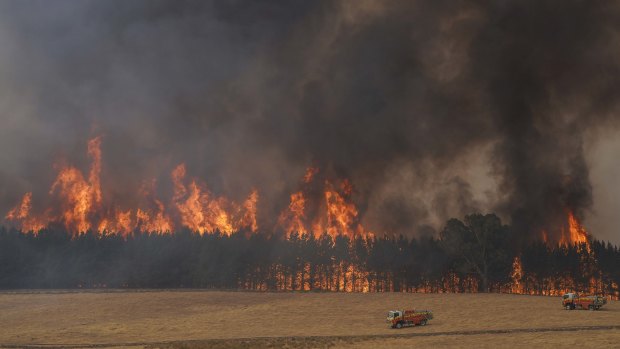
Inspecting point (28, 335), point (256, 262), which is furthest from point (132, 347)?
point (256, 262)

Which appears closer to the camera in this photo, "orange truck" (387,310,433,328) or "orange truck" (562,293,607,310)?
"orange truck" (387,310,433,328)

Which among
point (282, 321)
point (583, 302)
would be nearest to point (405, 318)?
point (282, 321)

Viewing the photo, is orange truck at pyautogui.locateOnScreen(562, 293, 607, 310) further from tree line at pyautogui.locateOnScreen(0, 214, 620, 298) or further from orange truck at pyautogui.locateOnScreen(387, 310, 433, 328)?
tree line at pyautogui.locateOnScreen(0, 214, 620, 298)

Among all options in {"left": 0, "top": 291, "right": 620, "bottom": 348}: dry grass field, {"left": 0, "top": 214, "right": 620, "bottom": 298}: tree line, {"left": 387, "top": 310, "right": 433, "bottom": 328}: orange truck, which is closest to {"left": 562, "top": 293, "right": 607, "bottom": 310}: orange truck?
{"left": 0, "top": 291, "right": 620, "bottom": 348}: dry grass field

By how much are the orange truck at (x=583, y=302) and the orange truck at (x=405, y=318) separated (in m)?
24.9

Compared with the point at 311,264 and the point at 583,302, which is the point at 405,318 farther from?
the point at 311,264

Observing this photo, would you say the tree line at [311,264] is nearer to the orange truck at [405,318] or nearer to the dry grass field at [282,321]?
the dry grass field at [282,321]

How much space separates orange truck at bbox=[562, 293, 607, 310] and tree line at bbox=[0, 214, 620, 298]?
5377 centimetres

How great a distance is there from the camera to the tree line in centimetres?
14538

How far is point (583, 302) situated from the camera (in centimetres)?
8331

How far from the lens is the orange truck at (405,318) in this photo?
233ft

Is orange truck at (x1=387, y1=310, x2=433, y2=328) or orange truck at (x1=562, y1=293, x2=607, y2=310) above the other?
orange truck at (x1=562, y1=293, x2=607, y2=310)

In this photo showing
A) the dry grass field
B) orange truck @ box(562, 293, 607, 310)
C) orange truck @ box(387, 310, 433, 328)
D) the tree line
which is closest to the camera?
the dry grass field

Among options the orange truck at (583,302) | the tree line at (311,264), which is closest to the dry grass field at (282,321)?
the orange truck at (583,302)
